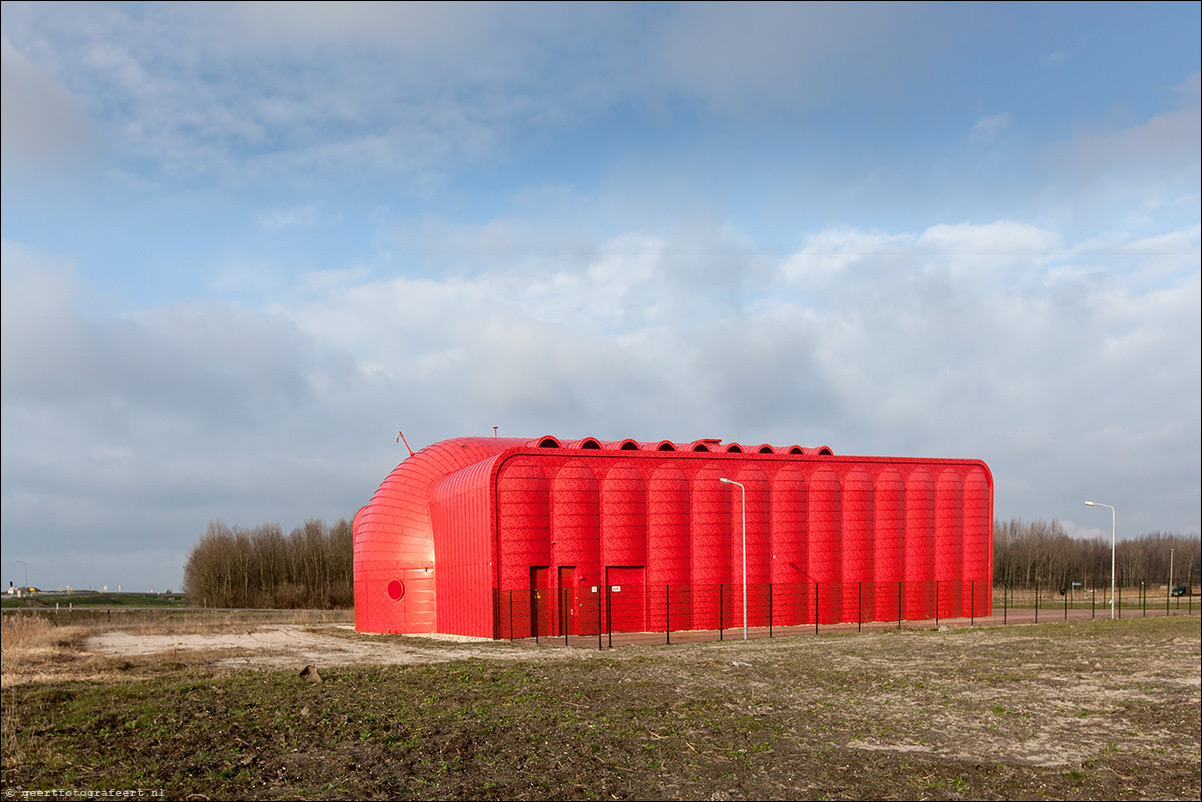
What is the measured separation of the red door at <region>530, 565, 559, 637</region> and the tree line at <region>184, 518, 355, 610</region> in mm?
53955

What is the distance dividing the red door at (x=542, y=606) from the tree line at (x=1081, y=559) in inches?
3233

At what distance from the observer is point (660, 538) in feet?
136

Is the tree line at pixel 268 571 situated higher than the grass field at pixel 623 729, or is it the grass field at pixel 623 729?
the grass field at pixel 623 729

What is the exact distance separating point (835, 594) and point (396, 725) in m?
32.4

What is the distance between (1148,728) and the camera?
17.3m

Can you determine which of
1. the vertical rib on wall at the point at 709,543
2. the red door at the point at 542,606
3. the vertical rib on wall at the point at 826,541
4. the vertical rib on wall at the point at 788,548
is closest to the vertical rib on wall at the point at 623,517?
the vertical rib on wall at the point at 709,543

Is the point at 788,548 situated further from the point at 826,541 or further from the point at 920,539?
the point at 920,539

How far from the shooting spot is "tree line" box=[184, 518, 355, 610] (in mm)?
Result: 88500

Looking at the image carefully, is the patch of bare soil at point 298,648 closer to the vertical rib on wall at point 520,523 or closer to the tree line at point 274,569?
the vertical rib on wall at point 520,523

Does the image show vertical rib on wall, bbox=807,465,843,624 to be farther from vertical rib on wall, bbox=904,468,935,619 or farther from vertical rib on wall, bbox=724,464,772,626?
vertical rib on wall, bbox=904,468,935,619

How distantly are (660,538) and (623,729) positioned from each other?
25.5m

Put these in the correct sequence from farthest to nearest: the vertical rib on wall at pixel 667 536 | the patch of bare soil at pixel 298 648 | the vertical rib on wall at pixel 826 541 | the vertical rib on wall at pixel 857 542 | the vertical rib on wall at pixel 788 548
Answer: the vertical rib on wall at pixel 857 542 < the vertical rib on wall at pixel 826 541 < the vertical rib on wall at pixel 788 548 < the vertical rib on wall at pixel 667 536 < the patch of bare soil at pixel 298 648

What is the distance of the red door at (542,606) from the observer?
38656 mm

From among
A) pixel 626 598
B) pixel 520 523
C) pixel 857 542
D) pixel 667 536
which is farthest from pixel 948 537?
pixel 520 523
